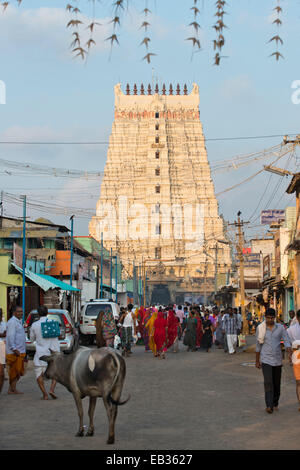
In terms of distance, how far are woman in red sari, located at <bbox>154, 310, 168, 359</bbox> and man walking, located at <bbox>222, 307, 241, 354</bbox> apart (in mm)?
2094

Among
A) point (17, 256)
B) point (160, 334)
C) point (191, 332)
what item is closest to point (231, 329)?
point (191, 332)

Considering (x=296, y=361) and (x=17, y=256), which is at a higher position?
(x=17, y=256)

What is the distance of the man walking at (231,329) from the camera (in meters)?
23.0

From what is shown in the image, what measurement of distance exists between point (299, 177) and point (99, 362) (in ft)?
61.9

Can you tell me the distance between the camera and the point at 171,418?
948 centimetres

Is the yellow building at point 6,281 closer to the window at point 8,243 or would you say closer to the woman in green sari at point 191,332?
the woman in green sari at point 191,332

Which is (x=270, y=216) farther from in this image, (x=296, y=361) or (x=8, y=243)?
(x=296, y=361)

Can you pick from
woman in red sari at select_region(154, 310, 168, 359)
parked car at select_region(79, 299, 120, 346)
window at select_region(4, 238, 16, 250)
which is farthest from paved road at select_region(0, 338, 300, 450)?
window at select_region(4, 238, 16, 250)

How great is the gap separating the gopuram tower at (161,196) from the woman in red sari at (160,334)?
237ft

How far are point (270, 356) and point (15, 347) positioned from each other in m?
4.59

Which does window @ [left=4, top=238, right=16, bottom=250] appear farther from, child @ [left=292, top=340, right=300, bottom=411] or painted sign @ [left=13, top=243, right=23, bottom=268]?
child @ [left=292, top=340, right=300, bottom=411]

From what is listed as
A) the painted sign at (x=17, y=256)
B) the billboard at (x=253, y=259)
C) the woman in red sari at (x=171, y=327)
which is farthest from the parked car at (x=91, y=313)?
the billboard at (x=253, y=259)
